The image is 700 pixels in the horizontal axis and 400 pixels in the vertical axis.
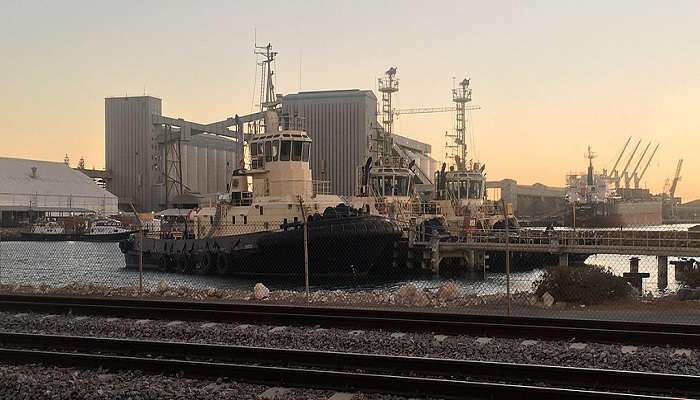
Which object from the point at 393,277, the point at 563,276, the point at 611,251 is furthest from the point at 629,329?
the point at 393,277

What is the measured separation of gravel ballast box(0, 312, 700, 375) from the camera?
9.92 metres

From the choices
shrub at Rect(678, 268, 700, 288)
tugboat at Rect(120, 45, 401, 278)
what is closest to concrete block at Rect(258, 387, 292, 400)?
shrub at Rect(678, 268, 700, 288)

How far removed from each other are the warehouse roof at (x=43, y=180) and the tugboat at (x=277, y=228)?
74.4 meters

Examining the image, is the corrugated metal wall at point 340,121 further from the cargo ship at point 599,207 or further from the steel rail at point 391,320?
the steel rail at point 391,320

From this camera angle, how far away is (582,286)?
60.8 ft

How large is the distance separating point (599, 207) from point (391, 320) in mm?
129674

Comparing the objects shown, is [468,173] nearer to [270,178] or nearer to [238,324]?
[270,178]

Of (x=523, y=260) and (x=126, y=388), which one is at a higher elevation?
(x=126, y=388)

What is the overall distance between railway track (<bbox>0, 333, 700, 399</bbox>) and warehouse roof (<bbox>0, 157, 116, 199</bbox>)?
107887 millimetres

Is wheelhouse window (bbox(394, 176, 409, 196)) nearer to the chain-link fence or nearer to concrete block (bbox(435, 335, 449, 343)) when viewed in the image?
the chain-link fence

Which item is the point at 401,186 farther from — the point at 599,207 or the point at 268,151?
the point at 599,207

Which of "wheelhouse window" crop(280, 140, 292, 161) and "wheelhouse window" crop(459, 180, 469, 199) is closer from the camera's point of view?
"wheelhouse window" crop(280, 140, 292, 161)

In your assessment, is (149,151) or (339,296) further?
(149,151)

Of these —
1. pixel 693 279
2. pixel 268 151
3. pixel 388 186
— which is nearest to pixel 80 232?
pixel 388 186
